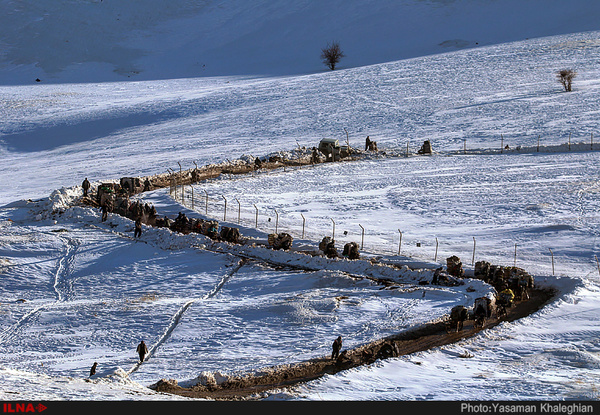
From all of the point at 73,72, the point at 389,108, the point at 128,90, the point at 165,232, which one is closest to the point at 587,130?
the point at 389,108

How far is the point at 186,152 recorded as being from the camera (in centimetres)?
4400

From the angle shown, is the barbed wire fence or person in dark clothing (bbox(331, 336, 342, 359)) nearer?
person in dark clothing (bbox(331, 336, 342, 359))

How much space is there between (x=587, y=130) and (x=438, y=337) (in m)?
28.7

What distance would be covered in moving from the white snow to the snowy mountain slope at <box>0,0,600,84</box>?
101 cm

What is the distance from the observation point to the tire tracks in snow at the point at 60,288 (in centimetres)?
1909

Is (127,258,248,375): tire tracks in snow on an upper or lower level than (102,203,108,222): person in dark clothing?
lower

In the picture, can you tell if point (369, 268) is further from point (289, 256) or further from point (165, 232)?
point (165, 232)

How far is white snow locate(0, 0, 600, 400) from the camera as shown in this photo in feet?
52.1

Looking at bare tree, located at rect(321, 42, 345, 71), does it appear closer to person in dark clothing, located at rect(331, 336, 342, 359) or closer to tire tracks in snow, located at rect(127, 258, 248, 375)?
tire tracks in snow, located at rect(127, 258, 248, 375)

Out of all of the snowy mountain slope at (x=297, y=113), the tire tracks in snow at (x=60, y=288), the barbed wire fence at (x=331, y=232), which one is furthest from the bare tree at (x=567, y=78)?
the tire tracks in snow at (x=60, y=288)

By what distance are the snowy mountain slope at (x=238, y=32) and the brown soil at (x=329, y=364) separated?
2263 inches

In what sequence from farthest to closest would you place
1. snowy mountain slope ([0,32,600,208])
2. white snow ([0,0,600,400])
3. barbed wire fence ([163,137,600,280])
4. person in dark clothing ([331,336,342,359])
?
snowy mountain slope ([0,32,600,208]) → barbed wire fence ([163,137,600,280]) → white snow ([0,0,600,400]) → person in dark clothing ([331,336,342,359])
